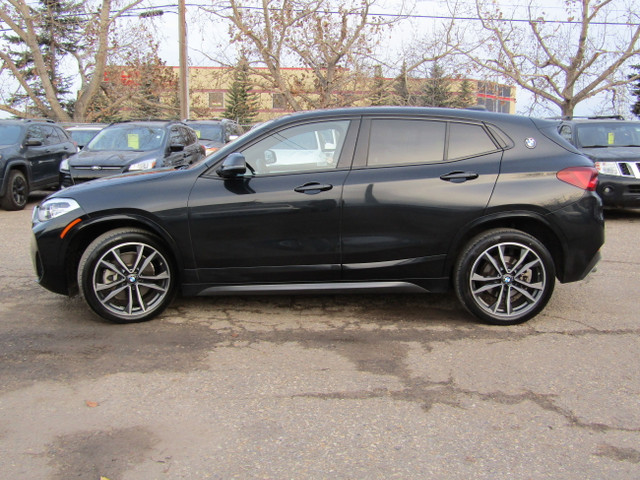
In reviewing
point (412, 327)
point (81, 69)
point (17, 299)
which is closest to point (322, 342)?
point (412, 327)

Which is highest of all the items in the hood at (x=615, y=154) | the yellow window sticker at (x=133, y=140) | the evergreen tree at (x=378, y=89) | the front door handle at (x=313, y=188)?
the evergreen tree at (x=378, y=89)

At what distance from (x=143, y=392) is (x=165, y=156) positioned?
7.97m

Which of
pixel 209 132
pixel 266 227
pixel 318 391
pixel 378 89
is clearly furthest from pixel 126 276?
pixel 378 89

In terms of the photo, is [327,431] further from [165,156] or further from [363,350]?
[165,156]

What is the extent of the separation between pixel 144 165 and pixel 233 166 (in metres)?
6.41

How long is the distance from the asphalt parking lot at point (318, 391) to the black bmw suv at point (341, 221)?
0.35m

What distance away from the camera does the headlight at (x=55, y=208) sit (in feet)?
14.9

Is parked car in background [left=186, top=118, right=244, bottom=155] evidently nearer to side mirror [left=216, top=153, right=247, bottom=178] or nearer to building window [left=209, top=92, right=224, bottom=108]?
side mirror [left=216, top=153, right=247, bottom=178]

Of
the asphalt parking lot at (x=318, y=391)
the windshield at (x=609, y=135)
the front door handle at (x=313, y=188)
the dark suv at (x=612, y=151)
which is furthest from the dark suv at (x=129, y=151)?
the windshield at (x=609, y=135)

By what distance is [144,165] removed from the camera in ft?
33.5

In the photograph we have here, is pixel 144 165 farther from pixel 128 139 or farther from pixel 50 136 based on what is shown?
pixel 50 136

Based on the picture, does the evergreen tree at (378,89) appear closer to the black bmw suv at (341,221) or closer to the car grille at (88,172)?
the car grille at (88,172)

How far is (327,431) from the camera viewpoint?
3016 millimetres

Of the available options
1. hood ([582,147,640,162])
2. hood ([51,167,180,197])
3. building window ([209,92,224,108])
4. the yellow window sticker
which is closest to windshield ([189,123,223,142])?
the yellow window sticker
